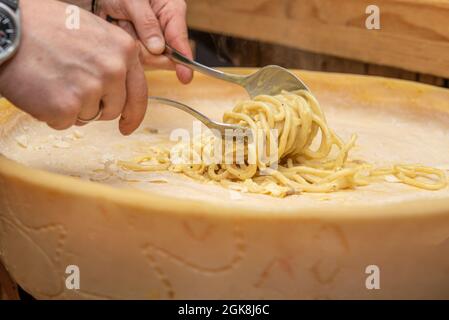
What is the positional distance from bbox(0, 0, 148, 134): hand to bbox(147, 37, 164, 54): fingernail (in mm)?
411

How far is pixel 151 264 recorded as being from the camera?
1.19 m

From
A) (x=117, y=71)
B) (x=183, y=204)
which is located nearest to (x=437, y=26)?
(x=117, y=71)

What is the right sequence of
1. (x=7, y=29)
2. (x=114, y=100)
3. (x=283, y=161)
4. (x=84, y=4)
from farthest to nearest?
(x=84, y=4)
(x=283, y=161)
(x=114, y=100)
(x=7, y=29)

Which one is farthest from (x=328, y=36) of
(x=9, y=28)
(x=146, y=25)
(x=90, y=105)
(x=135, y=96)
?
(x=9, y=28)

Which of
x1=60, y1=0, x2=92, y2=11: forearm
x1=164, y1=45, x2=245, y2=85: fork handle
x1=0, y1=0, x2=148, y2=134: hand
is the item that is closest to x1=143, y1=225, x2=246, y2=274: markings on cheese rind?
x1=0, y1=0, x2=148, y2=134: hand

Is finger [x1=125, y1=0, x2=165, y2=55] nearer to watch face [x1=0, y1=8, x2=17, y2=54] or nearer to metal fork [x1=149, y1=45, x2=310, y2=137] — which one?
metal fork [x1=149, y1=45, x2=310, y2=137]

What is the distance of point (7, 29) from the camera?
50.3 inches

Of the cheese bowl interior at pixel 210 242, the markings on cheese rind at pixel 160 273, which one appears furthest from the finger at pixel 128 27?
the markings on cheese rind at pixel 160 273

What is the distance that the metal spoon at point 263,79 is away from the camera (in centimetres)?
178

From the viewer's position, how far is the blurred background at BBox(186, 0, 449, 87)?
229cm

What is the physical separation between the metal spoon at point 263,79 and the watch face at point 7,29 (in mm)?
573

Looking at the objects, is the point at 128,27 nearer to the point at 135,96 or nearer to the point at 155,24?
the point at 155,24

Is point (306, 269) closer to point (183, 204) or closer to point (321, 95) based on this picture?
point (183, 204)

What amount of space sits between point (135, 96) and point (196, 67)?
1.03 feet
